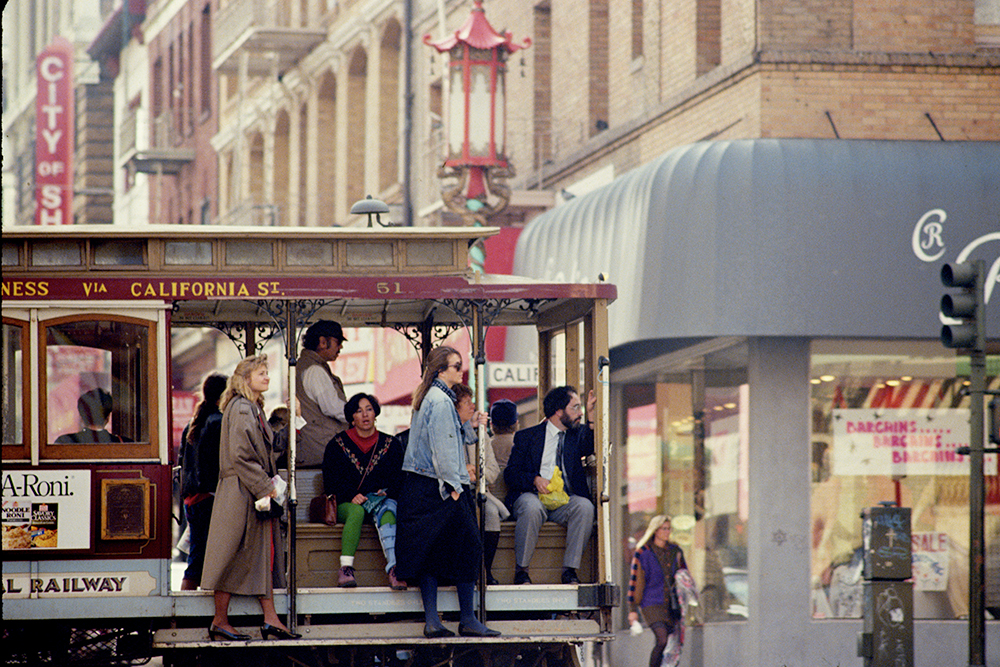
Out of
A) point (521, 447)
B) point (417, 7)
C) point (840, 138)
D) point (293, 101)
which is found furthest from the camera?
point (293, 101)

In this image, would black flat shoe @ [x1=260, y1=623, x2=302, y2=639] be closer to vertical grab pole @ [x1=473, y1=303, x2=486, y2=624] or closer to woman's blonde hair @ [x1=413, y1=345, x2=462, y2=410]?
vertical grab pole @ [x1=473, y1=303, x2=486, y2=624]

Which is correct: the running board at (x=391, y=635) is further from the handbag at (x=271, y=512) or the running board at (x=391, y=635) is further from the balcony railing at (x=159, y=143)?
the balcony railing at (x=159, y=143)

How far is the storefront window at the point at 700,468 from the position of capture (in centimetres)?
1617

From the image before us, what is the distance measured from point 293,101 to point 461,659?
24305 millimetres

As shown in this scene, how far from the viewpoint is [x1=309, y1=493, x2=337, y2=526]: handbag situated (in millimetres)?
10492

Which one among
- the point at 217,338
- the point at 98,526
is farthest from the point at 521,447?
the point at 217,338

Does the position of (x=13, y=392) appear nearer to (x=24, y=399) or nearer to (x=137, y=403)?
(x=24, y=399)

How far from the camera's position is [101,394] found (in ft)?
34.2

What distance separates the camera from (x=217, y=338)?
121 ft

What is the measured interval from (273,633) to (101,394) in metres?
1.91

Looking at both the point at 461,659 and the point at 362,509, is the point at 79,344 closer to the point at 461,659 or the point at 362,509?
the point at 362,509

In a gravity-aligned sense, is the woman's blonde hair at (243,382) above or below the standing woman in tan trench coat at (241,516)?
above

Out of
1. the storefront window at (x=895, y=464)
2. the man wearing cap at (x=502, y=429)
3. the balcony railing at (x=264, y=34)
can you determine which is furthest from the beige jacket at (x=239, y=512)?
the balcony railing at (x=264, y=34)

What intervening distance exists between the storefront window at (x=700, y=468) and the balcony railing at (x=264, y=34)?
567 inches
